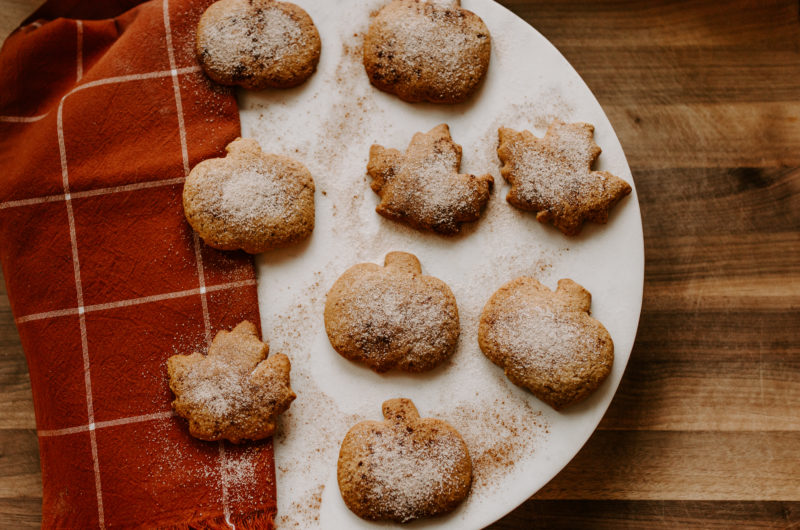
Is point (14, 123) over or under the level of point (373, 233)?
over

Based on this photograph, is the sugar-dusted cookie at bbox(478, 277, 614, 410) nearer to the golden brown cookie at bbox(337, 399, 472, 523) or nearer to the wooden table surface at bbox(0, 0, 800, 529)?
the golden brown cookie at bbox(337, 399, 472, 523)

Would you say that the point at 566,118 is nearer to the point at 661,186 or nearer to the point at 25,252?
the point at 661,186

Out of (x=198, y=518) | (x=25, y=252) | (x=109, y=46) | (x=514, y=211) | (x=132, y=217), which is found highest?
(x=109, y=46)

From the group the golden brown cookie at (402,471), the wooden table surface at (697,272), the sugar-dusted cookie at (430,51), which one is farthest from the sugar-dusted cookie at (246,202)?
the wooden table surface at (697,272)

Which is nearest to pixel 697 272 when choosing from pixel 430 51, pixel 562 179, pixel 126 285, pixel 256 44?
pixel 562 179

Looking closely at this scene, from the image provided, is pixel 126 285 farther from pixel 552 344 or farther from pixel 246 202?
pixel 552 344

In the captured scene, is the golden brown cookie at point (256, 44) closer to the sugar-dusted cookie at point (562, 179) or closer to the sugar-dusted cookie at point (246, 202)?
the sugar-dusted cookie at point (246, 202)

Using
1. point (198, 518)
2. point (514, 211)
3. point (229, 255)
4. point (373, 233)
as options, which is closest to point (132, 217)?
point (229, 255)

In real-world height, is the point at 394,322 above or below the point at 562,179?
below
